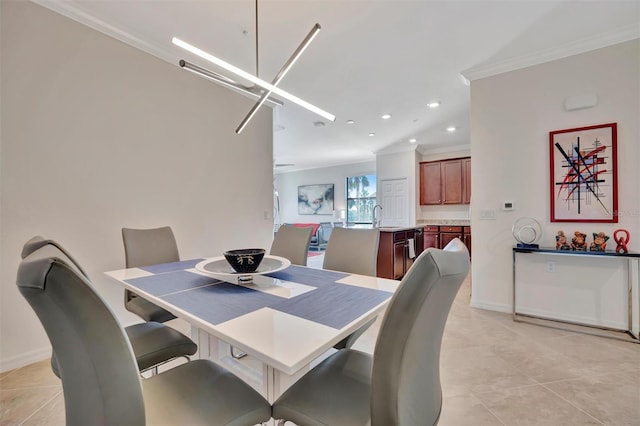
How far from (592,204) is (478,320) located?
1.55 meters

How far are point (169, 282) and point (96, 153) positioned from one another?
167cm

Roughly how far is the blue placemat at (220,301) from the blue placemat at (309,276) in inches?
10.7

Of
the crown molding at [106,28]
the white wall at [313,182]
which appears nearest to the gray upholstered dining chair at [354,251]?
the crown molding at [106,28]

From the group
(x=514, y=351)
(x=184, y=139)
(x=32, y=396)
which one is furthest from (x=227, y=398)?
(x=184, y=139)

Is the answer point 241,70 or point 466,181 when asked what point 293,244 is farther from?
point 466,181

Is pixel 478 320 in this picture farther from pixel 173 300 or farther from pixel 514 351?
pixel 173 300

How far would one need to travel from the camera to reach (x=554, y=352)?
7.20 feet

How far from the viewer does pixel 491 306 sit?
10.2ft

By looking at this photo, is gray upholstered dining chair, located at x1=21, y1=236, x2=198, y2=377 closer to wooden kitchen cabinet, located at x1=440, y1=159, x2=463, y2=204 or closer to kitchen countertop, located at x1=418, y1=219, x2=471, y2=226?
kitchen countertop, located at x1=418, y1=219, x2=471, y2=226

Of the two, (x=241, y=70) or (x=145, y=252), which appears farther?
(x=145, y=252)

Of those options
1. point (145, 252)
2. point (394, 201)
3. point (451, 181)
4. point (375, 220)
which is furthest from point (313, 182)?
point (145, 252)

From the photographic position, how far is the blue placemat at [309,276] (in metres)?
1.48

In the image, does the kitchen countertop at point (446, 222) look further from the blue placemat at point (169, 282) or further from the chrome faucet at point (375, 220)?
the blue placemat at point (169, 282)

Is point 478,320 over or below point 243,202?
below
